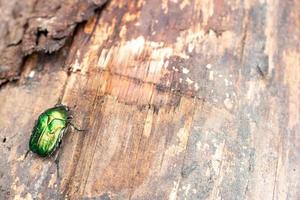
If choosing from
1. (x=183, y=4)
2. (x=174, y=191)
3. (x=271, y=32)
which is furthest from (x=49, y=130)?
(x=271, y=32)

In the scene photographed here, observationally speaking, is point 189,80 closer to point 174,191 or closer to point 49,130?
point 174,191

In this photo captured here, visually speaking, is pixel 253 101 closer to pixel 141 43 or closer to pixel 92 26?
pixel 141 43

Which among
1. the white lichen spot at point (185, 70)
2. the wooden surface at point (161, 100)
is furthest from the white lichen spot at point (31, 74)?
the white lichen spot at point (185, 70)

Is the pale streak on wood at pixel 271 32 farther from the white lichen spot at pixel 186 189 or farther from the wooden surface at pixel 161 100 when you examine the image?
the white lichen spot at pixel 186 189

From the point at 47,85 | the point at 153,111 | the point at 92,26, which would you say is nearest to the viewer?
the point at 153,111

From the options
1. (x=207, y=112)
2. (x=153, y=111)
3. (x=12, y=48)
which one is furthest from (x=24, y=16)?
(x=207, y=112)

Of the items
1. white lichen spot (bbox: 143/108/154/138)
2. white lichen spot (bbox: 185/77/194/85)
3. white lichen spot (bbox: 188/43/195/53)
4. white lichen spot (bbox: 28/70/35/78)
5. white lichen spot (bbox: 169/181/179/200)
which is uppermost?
white lichen spot (bbox: 188/43/195/53)

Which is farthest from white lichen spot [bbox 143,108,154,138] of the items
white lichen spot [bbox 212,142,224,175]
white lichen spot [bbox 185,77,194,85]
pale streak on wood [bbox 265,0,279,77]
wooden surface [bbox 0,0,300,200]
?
pale streak on wood [bbox 265,0,279,77]

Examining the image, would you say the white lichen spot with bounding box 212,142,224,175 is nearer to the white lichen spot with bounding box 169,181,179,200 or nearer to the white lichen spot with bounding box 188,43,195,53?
the white lichen spot with bounding box 169,181,179,200
